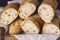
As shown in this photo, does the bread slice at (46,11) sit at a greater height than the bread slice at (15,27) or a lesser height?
greater

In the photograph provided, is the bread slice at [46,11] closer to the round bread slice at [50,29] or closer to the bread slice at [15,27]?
the round bread slice at [50,29]

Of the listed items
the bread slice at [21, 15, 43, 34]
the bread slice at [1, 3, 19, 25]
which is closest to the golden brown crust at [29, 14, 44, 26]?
the bread slice at [21, 15, 43, 34]

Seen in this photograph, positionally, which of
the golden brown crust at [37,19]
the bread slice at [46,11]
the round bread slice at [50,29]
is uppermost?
the bread slice at [46,11]

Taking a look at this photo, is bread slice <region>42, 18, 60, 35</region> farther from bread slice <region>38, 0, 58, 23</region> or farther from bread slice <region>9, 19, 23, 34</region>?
bread slice <region>9, 19, 23, 34</region>

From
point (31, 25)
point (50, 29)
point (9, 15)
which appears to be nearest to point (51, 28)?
point (50, 29)

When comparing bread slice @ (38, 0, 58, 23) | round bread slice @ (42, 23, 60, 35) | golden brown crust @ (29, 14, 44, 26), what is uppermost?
bread slice @ (38, 0, 58, 23)

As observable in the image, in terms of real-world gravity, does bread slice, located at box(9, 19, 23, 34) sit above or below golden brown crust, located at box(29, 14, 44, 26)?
below

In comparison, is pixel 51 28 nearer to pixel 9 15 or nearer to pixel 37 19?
pixel 37 19

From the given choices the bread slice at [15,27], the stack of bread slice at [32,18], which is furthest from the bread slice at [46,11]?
the bread slice at [15,27]
